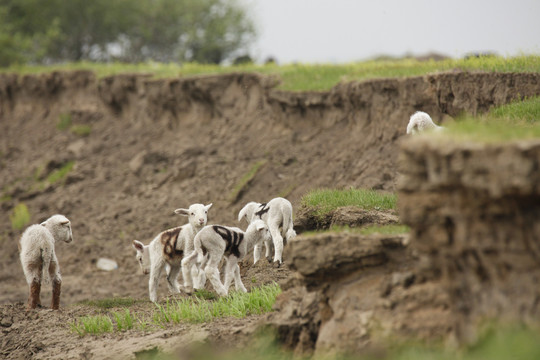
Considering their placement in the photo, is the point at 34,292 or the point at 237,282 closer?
the point at 237,282

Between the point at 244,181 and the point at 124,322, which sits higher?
the point at 244,181

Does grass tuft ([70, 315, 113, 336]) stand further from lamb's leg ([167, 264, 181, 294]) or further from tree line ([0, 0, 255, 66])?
tree line ([0, 0, 255, 66])

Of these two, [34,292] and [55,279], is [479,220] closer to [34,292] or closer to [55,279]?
[55,279]

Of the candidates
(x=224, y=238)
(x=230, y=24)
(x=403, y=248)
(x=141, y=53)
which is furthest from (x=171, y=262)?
(x=141, y=53)

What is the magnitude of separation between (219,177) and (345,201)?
28.0ft

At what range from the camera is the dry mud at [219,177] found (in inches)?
363

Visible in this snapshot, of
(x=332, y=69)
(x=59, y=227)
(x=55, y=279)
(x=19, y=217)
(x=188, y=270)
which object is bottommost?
(x=19, y=217)

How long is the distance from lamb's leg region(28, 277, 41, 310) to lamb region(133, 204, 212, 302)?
1.98 meters

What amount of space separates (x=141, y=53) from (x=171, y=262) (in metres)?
35.4

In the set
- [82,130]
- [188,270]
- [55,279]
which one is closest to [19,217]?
[82,130]

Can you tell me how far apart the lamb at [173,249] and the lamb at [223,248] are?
499 millimetres

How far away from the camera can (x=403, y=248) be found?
9.16 m

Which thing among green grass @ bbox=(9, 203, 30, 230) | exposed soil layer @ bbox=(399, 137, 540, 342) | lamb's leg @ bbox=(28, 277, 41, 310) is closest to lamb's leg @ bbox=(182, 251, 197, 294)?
lamb's leg @ bbox=(28, 277, 41, 310)

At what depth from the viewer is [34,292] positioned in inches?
577
